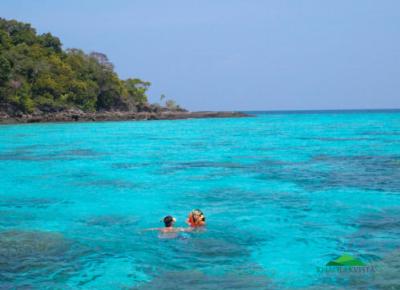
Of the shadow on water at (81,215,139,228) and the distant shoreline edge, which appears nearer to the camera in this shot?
the shadow on water at (81,215,139,228)

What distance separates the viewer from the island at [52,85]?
3019 inches

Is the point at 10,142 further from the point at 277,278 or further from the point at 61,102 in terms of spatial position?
the point at 61,102

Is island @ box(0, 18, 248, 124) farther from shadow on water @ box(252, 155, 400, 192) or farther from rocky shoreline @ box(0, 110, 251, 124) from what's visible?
shadow on water @ box(252, 155, 400, 192)

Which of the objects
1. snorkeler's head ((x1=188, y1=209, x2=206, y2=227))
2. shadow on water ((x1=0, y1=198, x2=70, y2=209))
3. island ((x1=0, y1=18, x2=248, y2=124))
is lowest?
shadow on water ((x1=0, y1=198, x2=70, y2=209))

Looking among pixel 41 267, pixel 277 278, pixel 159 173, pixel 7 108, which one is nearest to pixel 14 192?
pixel 159 173

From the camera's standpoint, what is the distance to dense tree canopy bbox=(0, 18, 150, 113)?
77312mm

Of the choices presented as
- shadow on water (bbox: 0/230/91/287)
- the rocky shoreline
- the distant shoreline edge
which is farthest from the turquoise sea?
the rocky shoreline

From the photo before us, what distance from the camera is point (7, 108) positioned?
75812 mm

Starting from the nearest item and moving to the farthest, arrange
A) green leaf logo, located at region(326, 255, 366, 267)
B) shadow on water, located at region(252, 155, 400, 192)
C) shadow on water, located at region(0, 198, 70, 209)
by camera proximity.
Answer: green leaf logo, located at region(326, 255, 366, 267) → shadow on water, located at region(0, 198, 70, 209) → shadow on water, located at region(252, 155, 400, 192)

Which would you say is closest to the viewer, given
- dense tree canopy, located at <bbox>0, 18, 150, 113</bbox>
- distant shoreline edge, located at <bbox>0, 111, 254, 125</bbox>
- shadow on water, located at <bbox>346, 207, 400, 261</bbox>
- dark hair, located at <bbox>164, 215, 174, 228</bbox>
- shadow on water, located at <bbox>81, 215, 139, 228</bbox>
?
shadow on water, located at <bbox>346, 207, 400, 261</bbox>

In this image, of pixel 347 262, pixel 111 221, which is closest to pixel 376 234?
pixel 347 262

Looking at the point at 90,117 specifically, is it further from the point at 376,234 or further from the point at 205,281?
the point at 205,281
